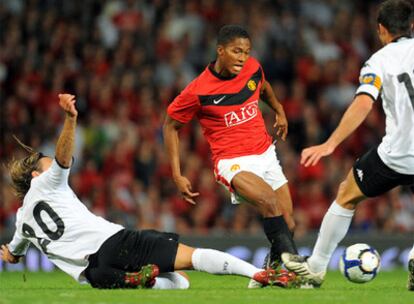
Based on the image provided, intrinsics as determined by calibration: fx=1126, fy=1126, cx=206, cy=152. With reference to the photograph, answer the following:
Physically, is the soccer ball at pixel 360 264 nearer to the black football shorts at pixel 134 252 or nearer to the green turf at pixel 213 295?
the green turf at pixel 213 295

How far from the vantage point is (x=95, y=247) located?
8.87 metres

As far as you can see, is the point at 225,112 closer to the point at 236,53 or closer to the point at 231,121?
the point at 231,121

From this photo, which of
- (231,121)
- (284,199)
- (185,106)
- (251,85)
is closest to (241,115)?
(231,121)

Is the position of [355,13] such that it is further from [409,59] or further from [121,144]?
[409,59]

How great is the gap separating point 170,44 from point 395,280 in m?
7.77

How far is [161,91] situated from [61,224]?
861 cm

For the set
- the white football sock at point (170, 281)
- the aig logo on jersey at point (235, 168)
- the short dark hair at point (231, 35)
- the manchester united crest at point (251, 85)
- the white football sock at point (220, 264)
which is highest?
the short dark hair at point (231, 35)

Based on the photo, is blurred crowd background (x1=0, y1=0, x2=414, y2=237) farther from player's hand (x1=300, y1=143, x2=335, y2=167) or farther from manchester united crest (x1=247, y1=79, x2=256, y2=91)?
player's hand (x1=300, y1=143, x2=335, y2=167)

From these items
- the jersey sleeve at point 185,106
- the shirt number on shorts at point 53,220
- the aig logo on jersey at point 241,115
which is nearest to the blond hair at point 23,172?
the shirt number on shorts at point 53,220

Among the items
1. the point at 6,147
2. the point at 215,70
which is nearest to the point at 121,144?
the point at 6,147

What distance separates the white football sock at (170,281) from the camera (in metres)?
9.10

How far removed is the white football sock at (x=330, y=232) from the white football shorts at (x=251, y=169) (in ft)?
3.62

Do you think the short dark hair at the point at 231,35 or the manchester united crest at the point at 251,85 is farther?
the manchester united crest at the point at 251,85

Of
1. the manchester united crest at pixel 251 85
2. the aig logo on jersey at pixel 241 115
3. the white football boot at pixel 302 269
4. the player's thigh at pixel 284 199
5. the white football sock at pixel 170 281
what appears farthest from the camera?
the manchester united crest at pixel 251 85
